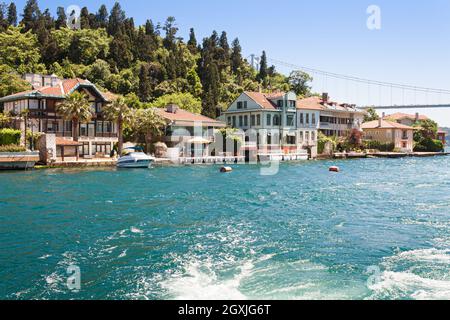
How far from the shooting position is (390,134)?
103312 mm

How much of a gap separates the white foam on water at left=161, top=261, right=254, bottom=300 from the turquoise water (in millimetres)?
32

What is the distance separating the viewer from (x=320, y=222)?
2303cm

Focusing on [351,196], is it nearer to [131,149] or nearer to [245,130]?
[131,149]

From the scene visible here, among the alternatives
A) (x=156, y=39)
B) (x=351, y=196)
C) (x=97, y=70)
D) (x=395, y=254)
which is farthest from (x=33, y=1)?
(x=395, y=254)

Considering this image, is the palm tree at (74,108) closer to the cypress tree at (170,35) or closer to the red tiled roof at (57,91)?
the red tiled roof at (57,91)

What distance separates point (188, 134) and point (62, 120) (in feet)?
64.0

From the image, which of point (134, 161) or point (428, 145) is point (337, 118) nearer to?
point (428, 145)

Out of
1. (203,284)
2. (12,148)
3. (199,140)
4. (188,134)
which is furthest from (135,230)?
(188,134)

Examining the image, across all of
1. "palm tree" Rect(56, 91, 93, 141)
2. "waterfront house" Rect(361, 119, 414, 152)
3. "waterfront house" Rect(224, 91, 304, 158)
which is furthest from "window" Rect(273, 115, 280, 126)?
"palm tree" Rect(56, 91, 93, 141)

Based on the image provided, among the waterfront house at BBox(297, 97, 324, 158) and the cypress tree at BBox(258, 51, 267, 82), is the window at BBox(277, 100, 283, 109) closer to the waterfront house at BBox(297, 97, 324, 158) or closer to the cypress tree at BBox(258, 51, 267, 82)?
the waterfront house at BBox(297, 97, 324, 158)

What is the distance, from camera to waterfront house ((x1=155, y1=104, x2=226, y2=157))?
69688 mm

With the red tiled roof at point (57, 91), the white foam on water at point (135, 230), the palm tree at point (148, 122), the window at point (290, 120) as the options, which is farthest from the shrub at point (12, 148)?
the window at point (290, 120)

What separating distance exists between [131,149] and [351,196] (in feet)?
128

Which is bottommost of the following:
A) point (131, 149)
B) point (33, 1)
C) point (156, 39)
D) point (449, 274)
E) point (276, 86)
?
point (449, 274)
